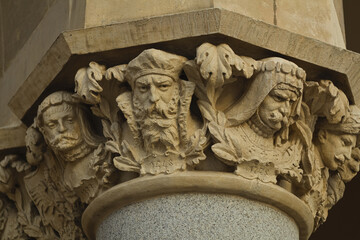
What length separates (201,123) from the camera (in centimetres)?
443

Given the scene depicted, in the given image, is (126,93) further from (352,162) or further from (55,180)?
(352,162)

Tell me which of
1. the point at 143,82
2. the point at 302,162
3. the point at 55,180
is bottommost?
the point at 55,180

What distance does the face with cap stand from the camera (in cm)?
431

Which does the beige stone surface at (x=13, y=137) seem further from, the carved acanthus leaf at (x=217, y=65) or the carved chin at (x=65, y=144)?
the carved acanthus leaf at (x=217, y=65)

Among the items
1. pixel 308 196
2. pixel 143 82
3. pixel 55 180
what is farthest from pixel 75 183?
pixel 308 196

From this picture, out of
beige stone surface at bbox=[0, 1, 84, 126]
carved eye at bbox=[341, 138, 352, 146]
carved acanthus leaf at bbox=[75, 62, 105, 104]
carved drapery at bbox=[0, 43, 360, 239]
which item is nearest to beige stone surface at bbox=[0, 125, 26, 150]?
beige stone surface at bbox=[0, 1, 84, 126]

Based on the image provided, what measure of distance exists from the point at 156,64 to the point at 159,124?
0.68ft

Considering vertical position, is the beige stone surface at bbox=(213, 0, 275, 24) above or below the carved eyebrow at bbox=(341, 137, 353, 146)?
above

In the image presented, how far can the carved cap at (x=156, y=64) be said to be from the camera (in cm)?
A: 434

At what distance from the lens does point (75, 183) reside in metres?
4.68

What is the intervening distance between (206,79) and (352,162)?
2.78 feet

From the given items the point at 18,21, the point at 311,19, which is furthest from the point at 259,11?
the point at 18,21

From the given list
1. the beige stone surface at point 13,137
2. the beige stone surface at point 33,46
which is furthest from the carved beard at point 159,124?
the beige stone surface at point 13,137

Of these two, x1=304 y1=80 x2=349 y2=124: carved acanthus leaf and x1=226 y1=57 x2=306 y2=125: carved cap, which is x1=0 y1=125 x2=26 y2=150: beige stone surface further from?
x1=304 y1=80 x2=349 y2=124: carved acanthus leaf
